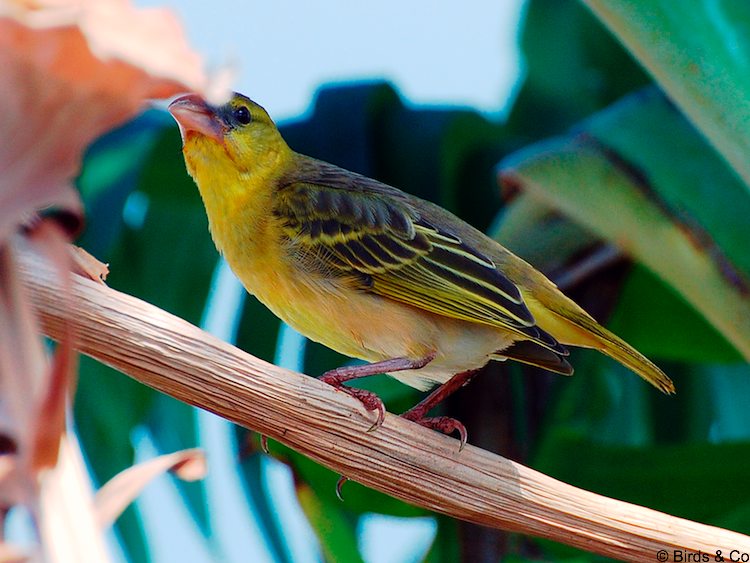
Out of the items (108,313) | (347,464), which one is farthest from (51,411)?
(347,464)

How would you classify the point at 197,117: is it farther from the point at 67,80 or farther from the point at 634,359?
the point at 67,80

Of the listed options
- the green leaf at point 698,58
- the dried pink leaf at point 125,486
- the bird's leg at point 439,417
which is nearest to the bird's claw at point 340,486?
the bird's leg at point 439,417

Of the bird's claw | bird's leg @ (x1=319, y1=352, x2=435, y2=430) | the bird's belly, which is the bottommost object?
the bird's claw

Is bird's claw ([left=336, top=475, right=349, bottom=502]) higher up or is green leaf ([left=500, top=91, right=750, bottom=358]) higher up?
green leaf ([left=500, top=91, right=750, bottom=358])

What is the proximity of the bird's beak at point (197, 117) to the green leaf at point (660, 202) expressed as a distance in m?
0.74

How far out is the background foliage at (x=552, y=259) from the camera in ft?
7.86

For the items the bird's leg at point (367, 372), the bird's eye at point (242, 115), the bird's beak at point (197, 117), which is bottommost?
the bird's leg at point (367, 372)

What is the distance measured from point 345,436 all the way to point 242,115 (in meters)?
1.48

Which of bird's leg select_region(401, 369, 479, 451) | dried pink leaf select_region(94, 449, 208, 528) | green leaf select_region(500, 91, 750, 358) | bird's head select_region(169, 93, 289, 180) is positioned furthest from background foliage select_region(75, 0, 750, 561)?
dried pink leaf select_region(94, 449, 208, 528)

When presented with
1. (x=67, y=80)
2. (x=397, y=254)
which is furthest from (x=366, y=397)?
(x=67, y=80)

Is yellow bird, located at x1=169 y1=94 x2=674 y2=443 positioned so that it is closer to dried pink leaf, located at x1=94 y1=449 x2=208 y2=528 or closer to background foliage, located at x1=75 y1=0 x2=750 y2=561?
background foliage, located at x1=75 y1=0 x2=750 y2=561

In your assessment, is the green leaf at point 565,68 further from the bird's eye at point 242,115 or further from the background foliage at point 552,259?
the bird's eye at point 242,115

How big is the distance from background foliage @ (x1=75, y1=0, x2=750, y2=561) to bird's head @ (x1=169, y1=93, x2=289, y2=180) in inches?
26.5

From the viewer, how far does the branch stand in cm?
116
